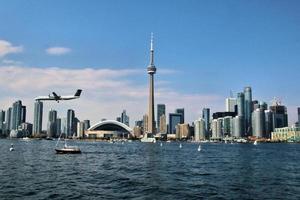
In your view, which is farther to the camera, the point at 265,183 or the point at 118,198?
the point at 265,183

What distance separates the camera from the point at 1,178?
5803 centimetres

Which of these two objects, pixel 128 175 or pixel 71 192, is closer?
pixel 71 192

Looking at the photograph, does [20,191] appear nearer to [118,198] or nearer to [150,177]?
→ [118,198]

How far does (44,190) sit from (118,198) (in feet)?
34.1

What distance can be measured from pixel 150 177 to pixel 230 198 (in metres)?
20.1

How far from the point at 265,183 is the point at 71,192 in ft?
89.9

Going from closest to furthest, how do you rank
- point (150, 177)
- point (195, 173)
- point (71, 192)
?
point (71, 192) → point (150, 177) → point (195, 173)

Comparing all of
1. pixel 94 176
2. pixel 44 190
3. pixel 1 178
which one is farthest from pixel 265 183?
pixel 1 178

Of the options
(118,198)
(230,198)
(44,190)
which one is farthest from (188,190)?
(44,190)

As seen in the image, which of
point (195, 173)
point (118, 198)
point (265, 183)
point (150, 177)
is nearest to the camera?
point (118, 198)

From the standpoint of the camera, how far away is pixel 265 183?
5672cm

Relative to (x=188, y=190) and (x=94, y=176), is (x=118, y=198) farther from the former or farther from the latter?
(x=94, y=176)

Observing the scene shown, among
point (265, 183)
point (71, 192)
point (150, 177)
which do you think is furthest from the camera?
point (150, 177)

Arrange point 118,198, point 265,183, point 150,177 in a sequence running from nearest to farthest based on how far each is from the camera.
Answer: point 118,198 → point 265,183 → point 150,177
